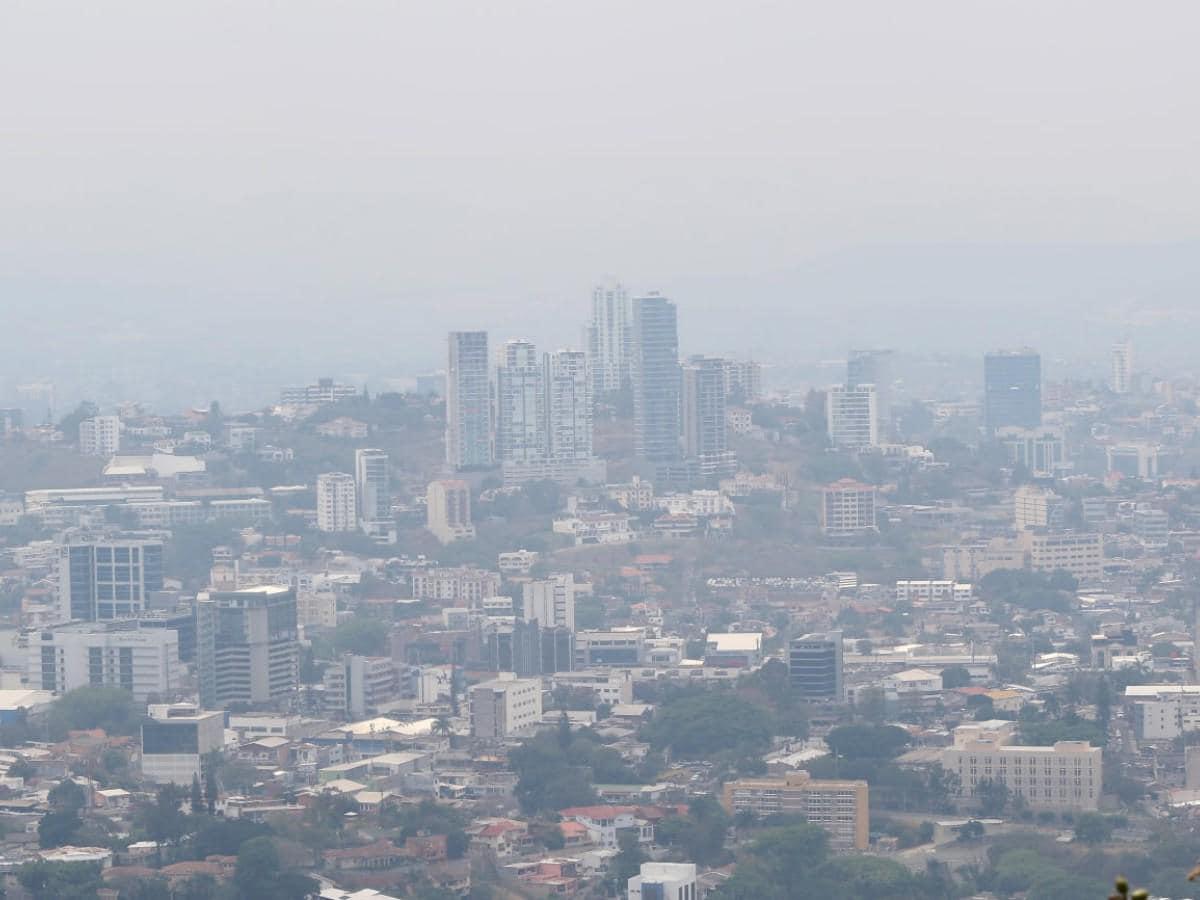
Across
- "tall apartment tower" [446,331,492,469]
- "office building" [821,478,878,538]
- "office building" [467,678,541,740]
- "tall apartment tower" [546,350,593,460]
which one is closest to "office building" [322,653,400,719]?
"office building" [467,678,541,740]

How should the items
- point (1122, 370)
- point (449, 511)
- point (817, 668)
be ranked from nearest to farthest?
point (817, 668), point (449, 511), point (1122, 370)

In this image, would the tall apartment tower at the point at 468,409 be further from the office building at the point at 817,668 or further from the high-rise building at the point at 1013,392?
the office building at the point at 817,668

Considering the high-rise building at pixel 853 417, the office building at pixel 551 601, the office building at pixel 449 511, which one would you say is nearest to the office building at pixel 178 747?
the office building at pixel 551 601

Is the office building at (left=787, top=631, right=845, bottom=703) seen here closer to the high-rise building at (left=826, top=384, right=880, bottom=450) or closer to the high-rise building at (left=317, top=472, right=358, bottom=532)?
the high-rise building at (left=317, top=472, right=358, bottom=532)

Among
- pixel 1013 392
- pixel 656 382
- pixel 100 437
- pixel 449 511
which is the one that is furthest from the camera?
pixel 1013 392

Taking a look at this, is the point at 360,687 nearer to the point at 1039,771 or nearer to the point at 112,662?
the point at 112,662

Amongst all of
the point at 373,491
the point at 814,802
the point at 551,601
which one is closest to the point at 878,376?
the point at 373,491
